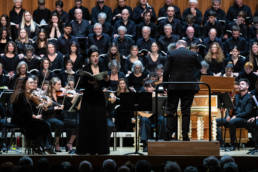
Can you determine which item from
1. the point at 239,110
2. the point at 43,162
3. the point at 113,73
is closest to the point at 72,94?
the point at 113,73

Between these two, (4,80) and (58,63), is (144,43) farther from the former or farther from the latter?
(4,80)

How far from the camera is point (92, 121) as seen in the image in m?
6.86

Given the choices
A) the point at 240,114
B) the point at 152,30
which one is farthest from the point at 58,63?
the point at 240,114

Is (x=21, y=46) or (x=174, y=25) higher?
(x=174, y=25)

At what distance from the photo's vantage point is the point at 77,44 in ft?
34.4

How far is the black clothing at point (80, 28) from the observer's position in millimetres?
11273

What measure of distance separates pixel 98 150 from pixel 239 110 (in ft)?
9.94

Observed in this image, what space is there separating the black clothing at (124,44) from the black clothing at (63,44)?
89 cm

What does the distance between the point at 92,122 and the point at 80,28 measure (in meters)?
4.81

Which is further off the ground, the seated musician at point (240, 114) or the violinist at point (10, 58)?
the violinist at point (10, 58)

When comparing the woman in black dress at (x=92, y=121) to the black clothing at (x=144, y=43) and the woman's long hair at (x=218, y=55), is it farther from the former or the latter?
the black clothing at (x=144, y=43)

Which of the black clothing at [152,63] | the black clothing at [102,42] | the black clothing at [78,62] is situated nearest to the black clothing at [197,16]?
the black clothing at [152,63]

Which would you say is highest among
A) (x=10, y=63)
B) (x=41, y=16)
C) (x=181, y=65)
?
(x=41, y=16)

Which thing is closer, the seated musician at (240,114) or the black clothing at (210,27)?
the seated musician at (240,114)
